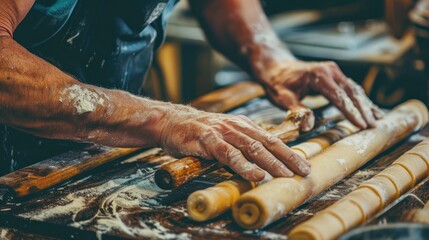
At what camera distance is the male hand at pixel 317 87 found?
263 centimetres

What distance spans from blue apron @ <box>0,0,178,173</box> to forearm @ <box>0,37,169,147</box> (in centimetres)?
36

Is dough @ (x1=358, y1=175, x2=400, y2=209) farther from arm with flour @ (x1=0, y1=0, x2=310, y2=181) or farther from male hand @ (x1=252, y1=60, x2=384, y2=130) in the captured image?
male hand @ (x1=252, y1=60, x2=384, y2=130)

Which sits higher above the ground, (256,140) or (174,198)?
(256,140)

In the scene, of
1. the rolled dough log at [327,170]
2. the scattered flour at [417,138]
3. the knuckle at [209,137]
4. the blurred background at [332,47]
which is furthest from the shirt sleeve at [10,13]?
the blurred background at [332,47]

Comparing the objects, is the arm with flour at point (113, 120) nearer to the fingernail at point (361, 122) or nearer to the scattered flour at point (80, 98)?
the scattered flour at point (80, 98)

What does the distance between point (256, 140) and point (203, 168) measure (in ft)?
0.62

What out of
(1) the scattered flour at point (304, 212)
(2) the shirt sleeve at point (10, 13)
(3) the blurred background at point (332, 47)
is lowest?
(3) the blurred background at point (332, 47)

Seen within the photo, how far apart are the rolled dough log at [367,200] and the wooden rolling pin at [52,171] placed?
857mm

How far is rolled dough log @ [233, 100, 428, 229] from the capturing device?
5.98ft

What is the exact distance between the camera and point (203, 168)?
207 cm

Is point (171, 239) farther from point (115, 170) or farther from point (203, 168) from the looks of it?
point (115, 170)

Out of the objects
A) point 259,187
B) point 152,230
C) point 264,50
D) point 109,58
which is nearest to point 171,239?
point 152,230

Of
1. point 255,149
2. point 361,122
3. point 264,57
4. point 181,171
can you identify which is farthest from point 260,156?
point 264,57

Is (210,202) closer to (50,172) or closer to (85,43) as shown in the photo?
(50,172)
